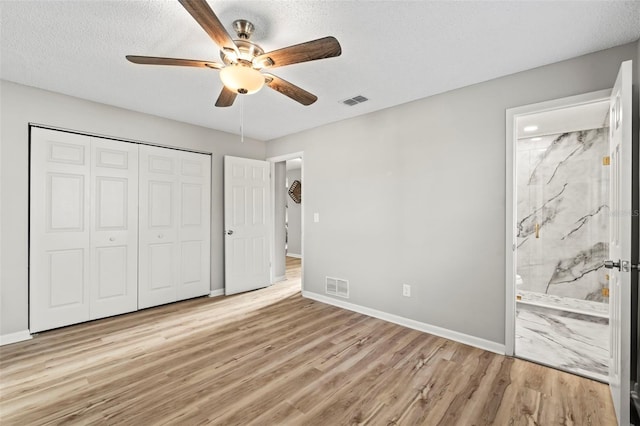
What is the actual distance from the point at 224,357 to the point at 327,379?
95 centimetres

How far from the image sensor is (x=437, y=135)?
3.05 meters

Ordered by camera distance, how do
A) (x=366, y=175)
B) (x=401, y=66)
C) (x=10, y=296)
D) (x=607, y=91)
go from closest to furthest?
(x=607, y=91) → (x=401, y=66) → (x=10, y=296) → (x=366, y=175)

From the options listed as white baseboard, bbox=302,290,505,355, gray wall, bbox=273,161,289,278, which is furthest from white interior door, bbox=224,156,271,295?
white baseboard, bbox=302,290,505,355

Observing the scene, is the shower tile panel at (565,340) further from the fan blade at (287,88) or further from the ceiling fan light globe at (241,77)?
the ceiling fan light globe at (241,77)

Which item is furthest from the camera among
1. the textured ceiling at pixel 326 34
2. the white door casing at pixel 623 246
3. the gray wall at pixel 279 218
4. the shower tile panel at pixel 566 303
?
the gray wall at pixel 279 218

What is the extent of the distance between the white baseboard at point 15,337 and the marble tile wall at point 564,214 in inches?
244

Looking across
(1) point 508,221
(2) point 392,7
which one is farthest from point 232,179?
(1) point 508,221

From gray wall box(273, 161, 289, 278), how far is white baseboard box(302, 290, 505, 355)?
1230mm

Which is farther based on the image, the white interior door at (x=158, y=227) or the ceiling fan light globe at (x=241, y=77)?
the white interior door at (x=158, y=227)

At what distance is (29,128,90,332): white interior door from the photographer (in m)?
2.94

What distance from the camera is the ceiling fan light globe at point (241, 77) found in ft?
5.97

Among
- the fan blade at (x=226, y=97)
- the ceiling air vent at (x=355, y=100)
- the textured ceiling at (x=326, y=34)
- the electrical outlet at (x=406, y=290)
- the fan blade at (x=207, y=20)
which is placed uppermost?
the ceiling air vent at (x=355, y=100)

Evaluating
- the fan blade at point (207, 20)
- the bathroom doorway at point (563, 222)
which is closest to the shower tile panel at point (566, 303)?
the bathroom doorway at point (563, 222)

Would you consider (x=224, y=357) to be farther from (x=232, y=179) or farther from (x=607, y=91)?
(x=607, y=91)
